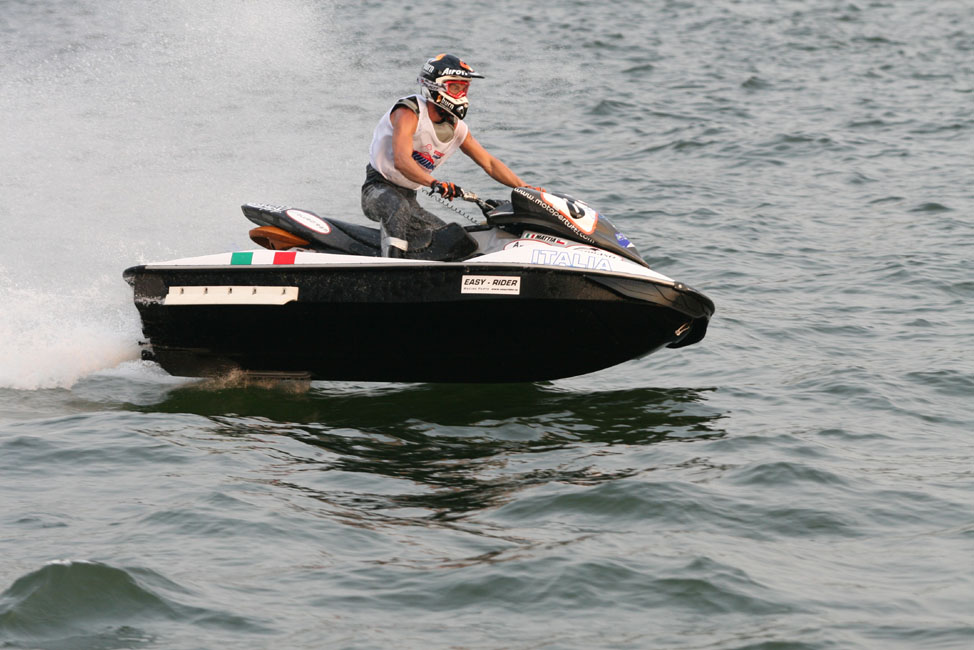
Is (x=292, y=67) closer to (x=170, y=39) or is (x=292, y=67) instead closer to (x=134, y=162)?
(x=170, y=39)

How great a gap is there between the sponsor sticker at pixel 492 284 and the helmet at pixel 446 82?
1.08 metres

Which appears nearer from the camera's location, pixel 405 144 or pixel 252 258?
pixel 252 258

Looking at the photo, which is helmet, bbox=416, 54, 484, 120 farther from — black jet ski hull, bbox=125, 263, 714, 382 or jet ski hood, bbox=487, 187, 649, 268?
black jet ski hull, bbox=125, 263, 714, 382

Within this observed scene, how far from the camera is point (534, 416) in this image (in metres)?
7.83

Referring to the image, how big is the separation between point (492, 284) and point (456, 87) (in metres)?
1.29

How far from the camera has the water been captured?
198 inches

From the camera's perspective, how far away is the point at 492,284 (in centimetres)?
738

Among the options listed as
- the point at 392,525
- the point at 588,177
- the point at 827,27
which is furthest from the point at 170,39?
the point at 392,525

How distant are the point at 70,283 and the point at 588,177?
6.37 m

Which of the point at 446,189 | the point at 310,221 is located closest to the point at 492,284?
the point at 446,189

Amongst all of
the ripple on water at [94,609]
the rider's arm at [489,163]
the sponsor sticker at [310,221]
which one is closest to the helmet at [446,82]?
the rider's arm at [489,163]

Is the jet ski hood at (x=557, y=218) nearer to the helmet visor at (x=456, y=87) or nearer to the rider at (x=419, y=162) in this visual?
the rider at (x=419, y=162)

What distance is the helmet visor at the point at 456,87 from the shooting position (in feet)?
25.5

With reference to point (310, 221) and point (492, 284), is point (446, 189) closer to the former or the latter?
point (492, 284)
